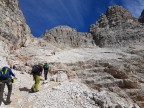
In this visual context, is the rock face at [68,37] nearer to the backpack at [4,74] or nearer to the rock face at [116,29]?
the rock face at [116,29]

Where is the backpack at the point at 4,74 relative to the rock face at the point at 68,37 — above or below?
below

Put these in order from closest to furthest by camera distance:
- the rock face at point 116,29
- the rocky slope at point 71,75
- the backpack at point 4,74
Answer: the backpack at point 4,74
the rocky slope at point 71,75
the rock face at point 116,29

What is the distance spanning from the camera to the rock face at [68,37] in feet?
203

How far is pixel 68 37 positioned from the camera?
6450cm

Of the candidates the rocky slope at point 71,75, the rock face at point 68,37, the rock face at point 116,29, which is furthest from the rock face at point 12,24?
the rock face at point 116,29

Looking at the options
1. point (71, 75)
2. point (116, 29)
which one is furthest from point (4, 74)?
point (116, 29)

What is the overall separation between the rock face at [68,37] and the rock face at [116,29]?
1.84m

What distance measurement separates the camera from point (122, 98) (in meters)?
22.5

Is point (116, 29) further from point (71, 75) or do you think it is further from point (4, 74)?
point (4, 74)

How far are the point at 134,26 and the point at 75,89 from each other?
43.0 m

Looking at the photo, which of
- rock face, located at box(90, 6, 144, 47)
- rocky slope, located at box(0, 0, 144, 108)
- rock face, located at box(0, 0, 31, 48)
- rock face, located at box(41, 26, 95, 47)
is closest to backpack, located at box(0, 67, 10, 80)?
rocky slope, located at box(0, 0, 144, 108)

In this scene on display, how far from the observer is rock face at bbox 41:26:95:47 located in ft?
203

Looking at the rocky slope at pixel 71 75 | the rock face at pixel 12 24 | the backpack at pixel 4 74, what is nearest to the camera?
the backpack at pixel 4 74

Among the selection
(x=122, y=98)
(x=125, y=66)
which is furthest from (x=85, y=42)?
(x=122, y=98)
